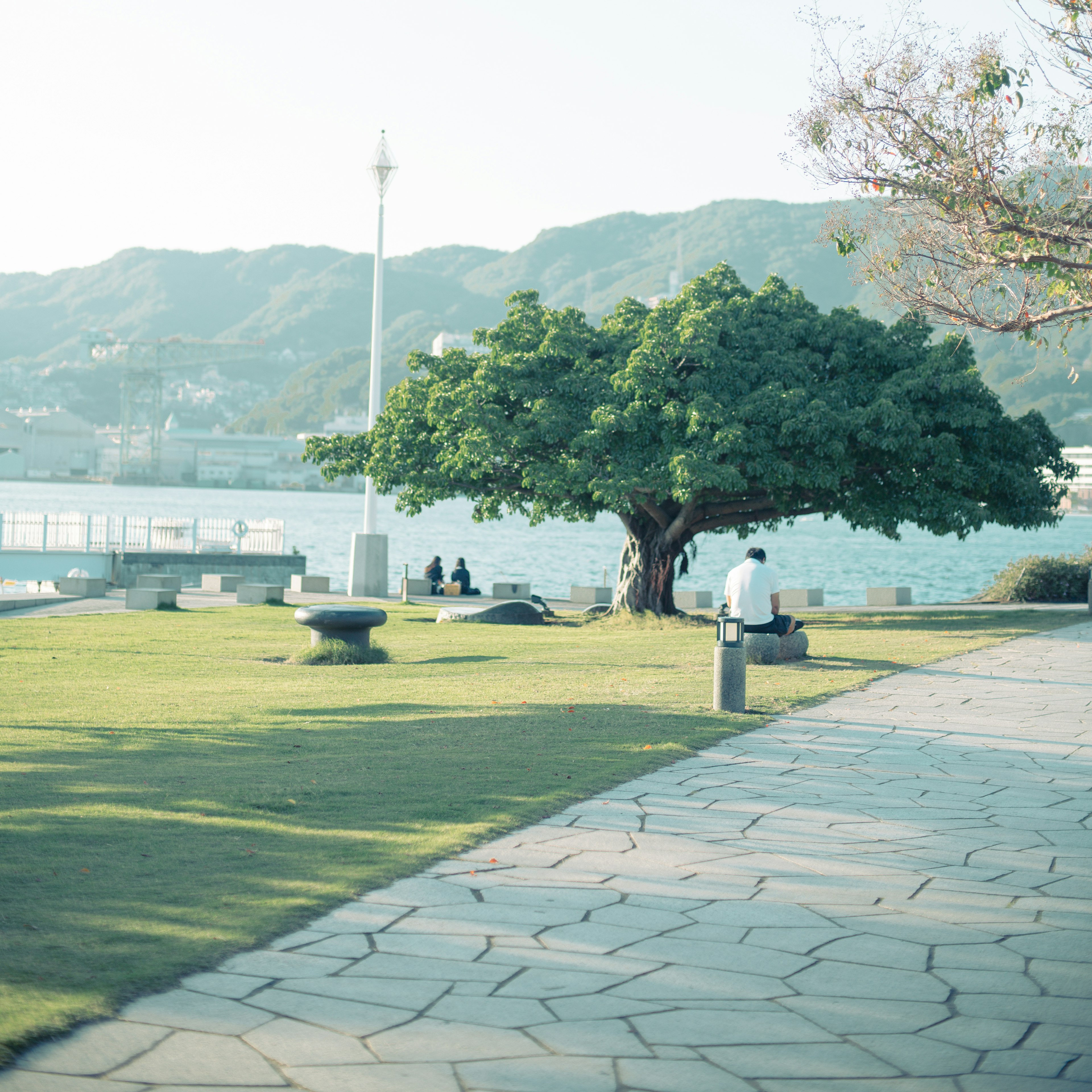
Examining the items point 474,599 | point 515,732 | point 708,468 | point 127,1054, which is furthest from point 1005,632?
point 127,1054

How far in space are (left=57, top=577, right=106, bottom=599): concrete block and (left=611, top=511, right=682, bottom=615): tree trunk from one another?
1169cm

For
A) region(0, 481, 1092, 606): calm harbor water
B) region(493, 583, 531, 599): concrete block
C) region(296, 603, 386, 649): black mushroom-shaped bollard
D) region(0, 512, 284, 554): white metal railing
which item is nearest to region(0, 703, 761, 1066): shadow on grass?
region(296, 603, 386, 649): black mushroom-shaped bollard

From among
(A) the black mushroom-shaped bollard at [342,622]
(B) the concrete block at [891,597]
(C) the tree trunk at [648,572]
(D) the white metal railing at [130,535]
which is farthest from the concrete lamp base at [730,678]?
(D) the white metal railing at [130,535]

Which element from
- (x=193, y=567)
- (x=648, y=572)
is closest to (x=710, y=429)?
(x=648, y=572)

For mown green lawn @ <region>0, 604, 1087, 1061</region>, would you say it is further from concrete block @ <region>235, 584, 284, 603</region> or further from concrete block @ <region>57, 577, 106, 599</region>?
concrete block @ <region>57, 577, 106, 599</region>

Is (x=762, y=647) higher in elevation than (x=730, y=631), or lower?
lower

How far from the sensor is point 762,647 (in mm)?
13219

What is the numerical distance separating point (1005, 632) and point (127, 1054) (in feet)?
54.9

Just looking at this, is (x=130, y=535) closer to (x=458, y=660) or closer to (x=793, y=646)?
(x=458, y=660)

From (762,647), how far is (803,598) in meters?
15.9

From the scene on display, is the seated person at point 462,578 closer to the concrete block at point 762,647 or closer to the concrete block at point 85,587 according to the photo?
the concrete block at point 85,587

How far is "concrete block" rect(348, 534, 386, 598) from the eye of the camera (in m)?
27.2

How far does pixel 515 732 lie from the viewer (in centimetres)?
871

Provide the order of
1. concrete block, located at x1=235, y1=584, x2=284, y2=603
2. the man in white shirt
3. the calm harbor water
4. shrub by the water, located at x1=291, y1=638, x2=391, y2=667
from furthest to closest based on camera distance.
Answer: the calm harbor water → concrete block, located at x1=235, y1=584, x2=284, y2=603 → shrub by the water, located at x1=291, y1=638, x2=391, y2=667 → the man in white shirt
